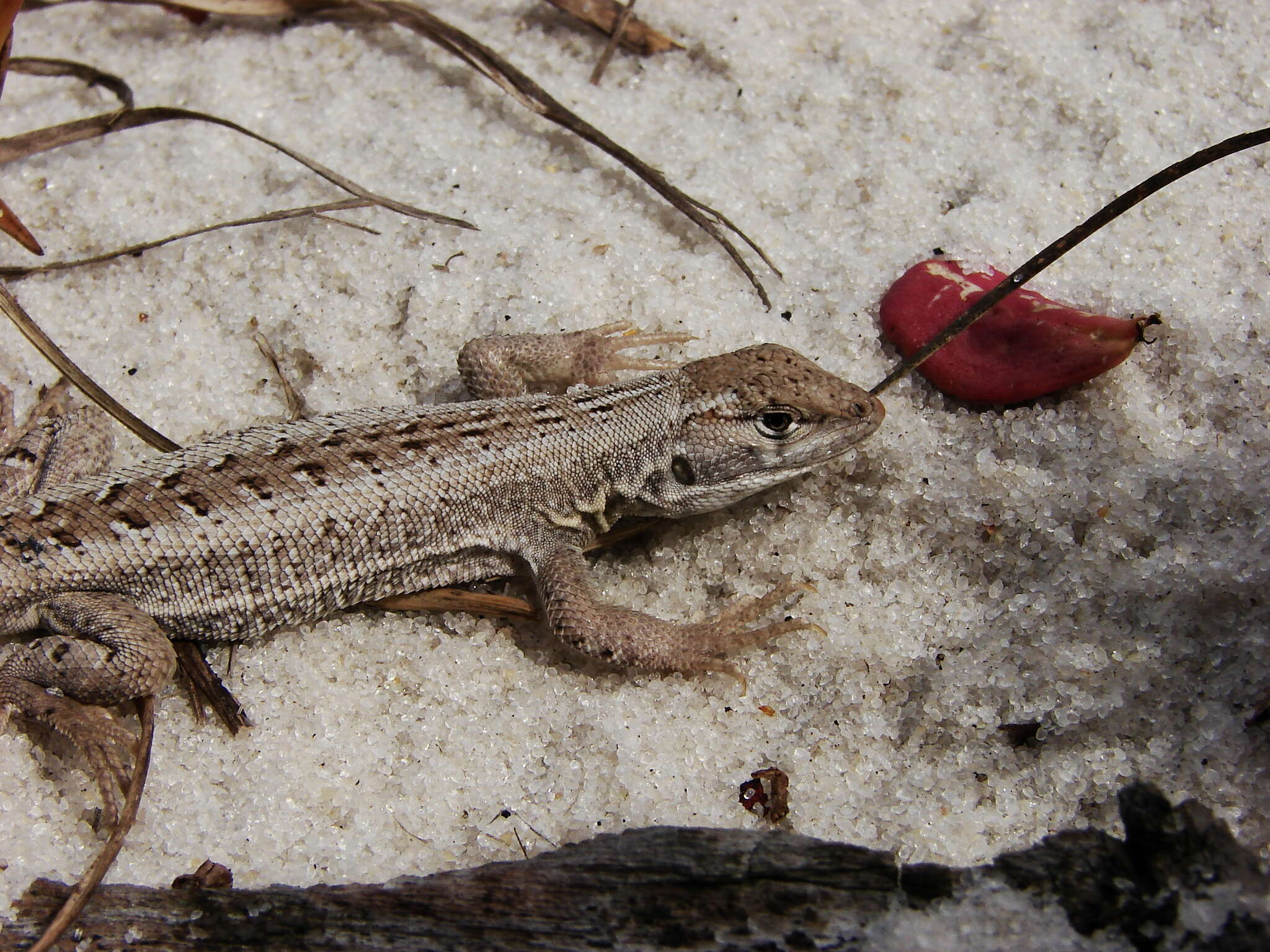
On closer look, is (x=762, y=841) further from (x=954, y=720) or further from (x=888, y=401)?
(x=888, y=401)

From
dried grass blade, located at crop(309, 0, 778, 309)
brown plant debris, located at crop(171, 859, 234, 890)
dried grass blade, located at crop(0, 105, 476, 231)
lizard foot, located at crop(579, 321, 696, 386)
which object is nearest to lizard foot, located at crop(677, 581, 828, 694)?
lizard foot, located at crop(579, 321, 696, 386)

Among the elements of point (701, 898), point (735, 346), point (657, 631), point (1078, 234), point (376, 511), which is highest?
point (1078, 234)

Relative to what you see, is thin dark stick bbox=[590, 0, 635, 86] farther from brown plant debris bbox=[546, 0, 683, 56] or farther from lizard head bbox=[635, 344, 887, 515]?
lizard head bbox=[635, 344, 887, 515]

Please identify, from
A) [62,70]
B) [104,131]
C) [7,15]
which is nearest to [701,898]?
[7,15]

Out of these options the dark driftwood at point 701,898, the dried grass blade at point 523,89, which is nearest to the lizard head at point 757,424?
the dried grass blade at point 523,89

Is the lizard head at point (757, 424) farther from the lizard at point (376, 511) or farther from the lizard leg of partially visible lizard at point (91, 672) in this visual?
the lizard leg of partially visible lizard at point (91, 672)

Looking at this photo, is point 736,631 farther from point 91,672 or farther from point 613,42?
point 613,42

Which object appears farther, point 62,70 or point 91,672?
point 62,70
